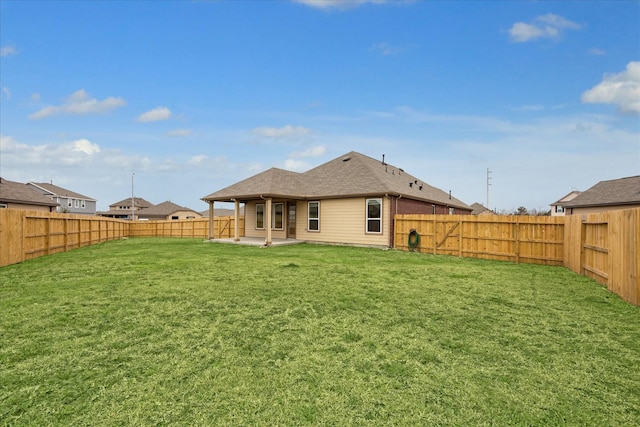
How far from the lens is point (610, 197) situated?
77.9ft

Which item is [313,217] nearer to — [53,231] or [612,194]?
[53,231]

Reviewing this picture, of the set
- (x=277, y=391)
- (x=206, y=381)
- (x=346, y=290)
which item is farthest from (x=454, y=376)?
(x=346, y=290)

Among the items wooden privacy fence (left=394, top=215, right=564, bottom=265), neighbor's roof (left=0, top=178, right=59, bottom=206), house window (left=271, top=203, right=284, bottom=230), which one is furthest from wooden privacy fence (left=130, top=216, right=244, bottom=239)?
wooden privacy fence (left=394, top=215, right=564, bottom=265)

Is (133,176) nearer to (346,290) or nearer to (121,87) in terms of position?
(121,87)

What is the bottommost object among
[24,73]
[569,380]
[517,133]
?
[569,380]

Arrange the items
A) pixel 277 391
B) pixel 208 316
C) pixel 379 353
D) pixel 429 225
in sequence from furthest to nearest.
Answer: pixel 429 225 < pixel 208 316 < pixel 379 353 < pixel 277 391

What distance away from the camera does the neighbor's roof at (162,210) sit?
2589 inches

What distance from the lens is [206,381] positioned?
9.69 ft

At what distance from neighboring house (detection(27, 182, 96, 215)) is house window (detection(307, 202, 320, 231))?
150 feet

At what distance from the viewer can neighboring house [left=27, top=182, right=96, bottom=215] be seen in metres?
46.1

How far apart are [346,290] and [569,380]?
4.01 metres

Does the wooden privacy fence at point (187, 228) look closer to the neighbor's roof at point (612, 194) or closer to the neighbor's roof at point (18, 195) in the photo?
the neighbor's roof at point (18, 195)

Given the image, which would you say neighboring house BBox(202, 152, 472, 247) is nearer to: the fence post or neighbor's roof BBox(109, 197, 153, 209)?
the fence post

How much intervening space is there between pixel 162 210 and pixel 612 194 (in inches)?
2872
